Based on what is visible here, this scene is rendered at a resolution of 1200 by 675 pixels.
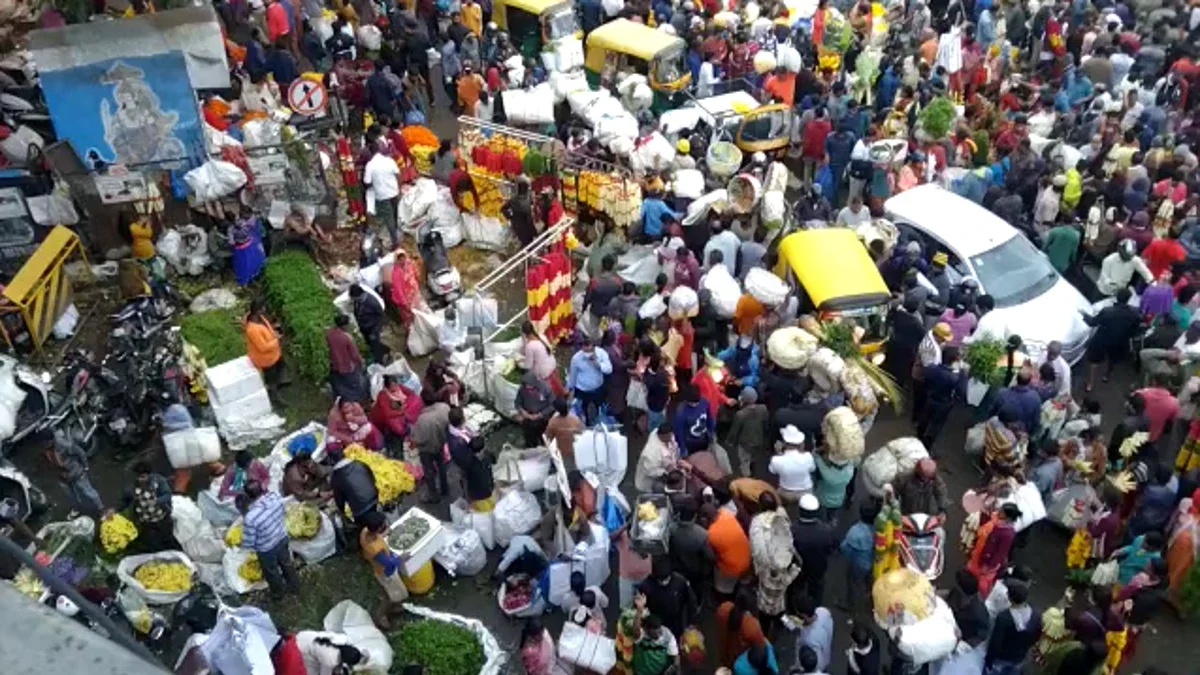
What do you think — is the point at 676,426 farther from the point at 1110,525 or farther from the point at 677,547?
the point at 1110,525

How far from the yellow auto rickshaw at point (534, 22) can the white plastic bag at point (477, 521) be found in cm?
1011

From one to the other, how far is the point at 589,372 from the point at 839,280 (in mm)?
2999

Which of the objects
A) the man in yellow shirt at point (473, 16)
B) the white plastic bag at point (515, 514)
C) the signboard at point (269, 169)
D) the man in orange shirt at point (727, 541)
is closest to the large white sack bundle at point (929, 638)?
the man in orange shirt at point (727, 541)

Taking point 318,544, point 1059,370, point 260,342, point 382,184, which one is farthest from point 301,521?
point 1059,370

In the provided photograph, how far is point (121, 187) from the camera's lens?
14.2m

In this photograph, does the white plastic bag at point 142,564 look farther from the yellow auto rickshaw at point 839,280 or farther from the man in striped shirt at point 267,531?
the yellow auto rickshaw at point 839,280

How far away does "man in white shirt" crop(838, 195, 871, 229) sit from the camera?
13.5 m

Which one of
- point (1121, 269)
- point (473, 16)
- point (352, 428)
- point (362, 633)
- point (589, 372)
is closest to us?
point (362, 633)

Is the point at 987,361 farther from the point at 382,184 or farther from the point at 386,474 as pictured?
the point at 382,184

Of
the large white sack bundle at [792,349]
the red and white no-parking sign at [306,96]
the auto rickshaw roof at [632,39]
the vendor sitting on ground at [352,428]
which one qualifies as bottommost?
the vendor sitting on ground at [352,428]

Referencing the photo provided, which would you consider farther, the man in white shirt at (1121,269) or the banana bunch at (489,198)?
the banana bunch at (489,198)

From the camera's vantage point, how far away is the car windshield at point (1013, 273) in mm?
12445

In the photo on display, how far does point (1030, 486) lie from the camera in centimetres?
991

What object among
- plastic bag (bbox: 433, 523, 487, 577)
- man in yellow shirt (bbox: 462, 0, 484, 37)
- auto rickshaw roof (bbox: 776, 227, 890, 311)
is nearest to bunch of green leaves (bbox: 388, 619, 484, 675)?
plastic bag (bbox: 433, 523, 487, 577)
